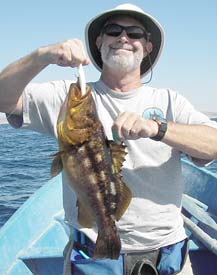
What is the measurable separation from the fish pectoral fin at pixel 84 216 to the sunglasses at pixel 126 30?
4.73 feet

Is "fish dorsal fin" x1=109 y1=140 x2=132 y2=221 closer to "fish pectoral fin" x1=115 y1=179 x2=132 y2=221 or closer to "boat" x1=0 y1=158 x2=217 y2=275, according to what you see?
"fish pectoral fin" x1=115 y1=179 x2=132 y2=221

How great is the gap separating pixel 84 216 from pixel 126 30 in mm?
1571

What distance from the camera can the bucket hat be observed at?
385 cm

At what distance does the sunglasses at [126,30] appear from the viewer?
12.4 ft

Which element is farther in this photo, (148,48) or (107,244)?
(148,48)

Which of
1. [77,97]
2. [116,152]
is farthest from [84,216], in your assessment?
[77,97]

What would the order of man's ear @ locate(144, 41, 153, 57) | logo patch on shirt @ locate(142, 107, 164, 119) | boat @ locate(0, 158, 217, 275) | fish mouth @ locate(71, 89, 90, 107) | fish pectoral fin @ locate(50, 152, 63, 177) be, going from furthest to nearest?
1. boat @ locate(0, 158, 217, 275)
2. man's ear @ locate(144, 41, 153, 57)
3. logo patch on shirt @ locate(142, 107, 164, 119)
4. fish pectoral fin @ locate(50, 152, 63, 177)
5. fish mouth @ locate(71, 89, 90, 107)

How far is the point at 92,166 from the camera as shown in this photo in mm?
3178

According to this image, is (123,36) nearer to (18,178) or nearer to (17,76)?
(17,76)

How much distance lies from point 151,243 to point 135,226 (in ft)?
0.66

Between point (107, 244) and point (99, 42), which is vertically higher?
point (99, 42)

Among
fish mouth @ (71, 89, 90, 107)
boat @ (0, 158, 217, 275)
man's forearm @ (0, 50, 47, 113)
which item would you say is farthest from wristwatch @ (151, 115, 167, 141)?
boat @ (0, 158, 217, 275)

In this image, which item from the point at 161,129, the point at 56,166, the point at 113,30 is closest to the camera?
the point at 56,166

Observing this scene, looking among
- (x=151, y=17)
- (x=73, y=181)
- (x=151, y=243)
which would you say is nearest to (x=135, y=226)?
(x=151, y=243)
